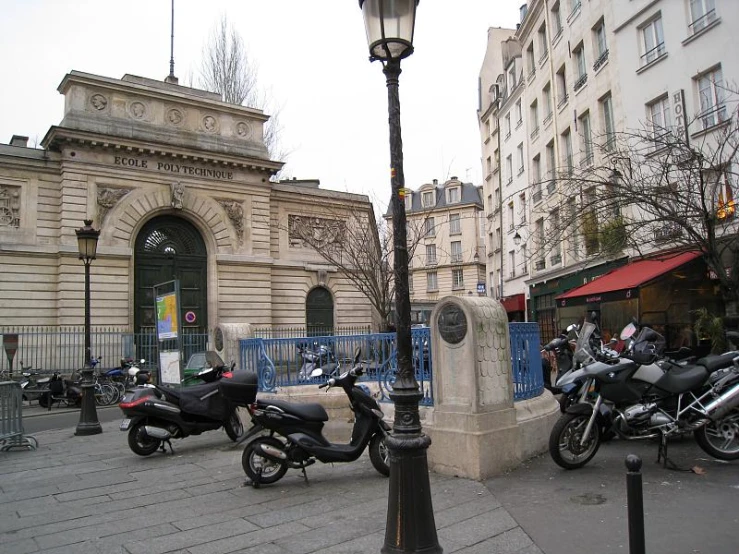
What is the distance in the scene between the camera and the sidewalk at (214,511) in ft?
14.4

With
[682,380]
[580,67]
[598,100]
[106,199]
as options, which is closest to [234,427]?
[682,380]

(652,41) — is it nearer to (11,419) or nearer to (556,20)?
(556,20)

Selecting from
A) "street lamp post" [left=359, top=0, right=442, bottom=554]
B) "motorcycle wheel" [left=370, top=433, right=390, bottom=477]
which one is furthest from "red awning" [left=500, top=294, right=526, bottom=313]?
"street lamp post" [left=359, top=0, right=442, bottom=554]

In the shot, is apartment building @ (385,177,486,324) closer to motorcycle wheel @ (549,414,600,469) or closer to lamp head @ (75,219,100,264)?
lamp head @ (75,219,100,264)

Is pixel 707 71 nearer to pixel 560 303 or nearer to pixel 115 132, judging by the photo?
pixel 560 303

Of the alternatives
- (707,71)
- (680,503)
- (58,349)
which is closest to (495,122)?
(707,71)

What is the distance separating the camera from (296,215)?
2944cm

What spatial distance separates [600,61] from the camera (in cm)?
2053

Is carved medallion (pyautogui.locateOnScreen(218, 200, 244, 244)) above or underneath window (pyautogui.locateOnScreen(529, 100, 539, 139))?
underneath

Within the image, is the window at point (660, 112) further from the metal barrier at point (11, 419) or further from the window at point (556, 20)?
the metal barrier at point (11, 419)

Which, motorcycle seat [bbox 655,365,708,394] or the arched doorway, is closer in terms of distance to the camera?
motorcycle seat [bbox 655,365,708,394]

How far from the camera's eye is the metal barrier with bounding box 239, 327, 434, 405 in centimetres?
724

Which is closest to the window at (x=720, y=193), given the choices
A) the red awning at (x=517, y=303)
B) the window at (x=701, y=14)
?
the window at (x=701, y=14)

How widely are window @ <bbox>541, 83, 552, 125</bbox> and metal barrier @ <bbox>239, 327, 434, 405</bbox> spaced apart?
822 inches
